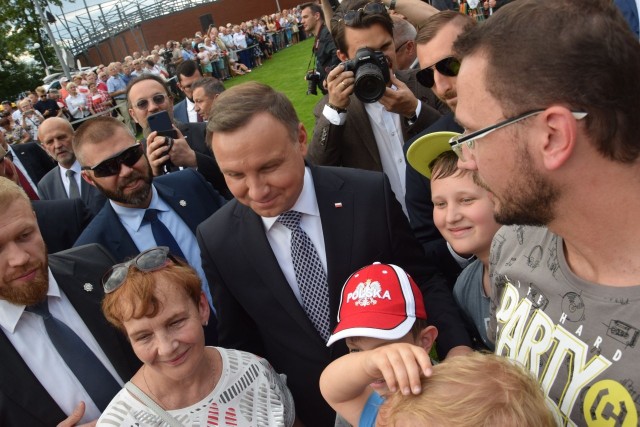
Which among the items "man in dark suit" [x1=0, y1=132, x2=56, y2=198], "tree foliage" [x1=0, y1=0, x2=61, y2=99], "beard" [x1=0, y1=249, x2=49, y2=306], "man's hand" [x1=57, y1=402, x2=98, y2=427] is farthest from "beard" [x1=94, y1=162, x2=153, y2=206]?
"tree foliage" [x1=0, y1=0, x2=61, y2=99]

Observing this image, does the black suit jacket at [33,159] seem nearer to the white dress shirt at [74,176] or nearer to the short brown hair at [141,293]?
the white dress shirt at [74,176]

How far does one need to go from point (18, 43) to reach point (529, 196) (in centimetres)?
4007

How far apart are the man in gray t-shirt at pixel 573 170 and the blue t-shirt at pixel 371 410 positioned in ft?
1.79

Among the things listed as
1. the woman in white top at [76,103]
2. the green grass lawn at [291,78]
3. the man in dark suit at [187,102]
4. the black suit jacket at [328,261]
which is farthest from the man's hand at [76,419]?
the woman in white top at [76,103]

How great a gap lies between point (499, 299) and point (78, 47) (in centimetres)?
3739

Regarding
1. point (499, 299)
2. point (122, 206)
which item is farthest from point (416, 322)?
point (122, 206)

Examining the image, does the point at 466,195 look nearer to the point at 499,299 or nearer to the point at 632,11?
the point at 499,299

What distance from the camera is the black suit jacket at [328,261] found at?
2.26 meters

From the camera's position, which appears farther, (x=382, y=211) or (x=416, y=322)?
(x=382, y=211)

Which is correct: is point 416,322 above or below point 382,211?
below

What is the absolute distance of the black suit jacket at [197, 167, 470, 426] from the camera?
2.26m

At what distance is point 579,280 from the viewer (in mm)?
1297

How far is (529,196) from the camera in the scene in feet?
4.34

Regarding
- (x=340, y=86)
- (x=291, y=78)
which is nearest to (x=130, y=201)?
(x=340, y=86)
